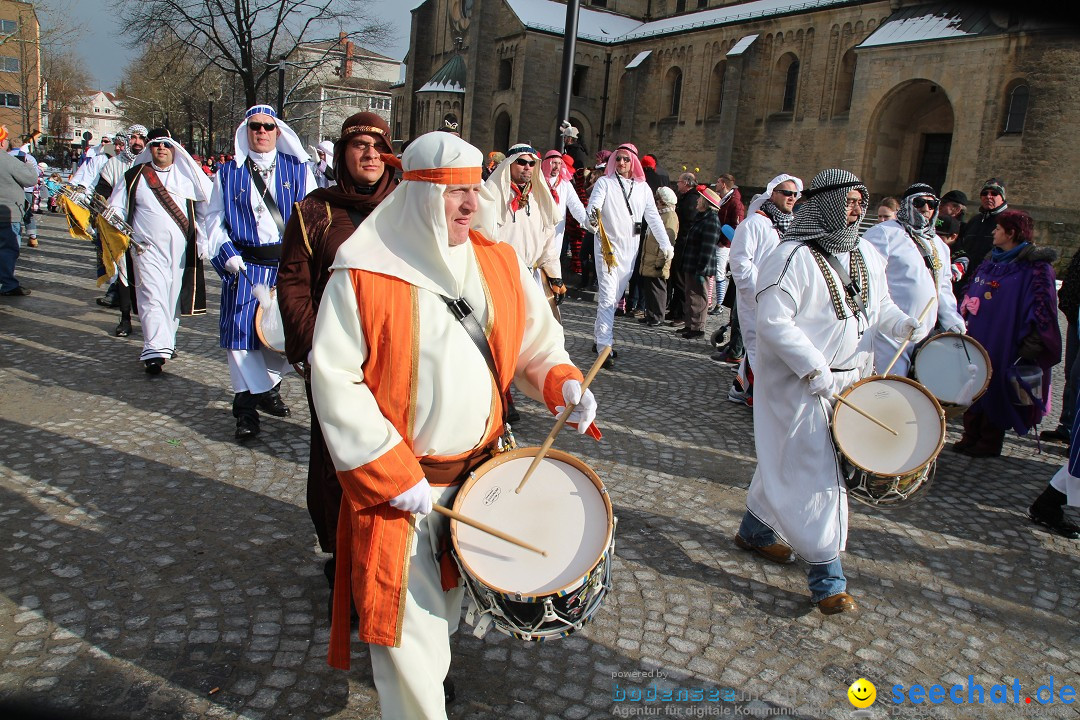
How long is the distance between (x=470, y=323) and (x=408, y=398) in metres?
0.31

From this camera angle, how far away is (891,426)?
3855 mm

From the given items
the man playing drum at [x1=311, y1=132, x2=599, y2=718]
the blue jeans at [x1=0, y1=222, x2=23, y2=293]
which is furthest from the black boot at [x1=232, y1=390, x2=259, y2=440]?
the blue jeans at [x1=0, y1=222, x2=23, y2=293]

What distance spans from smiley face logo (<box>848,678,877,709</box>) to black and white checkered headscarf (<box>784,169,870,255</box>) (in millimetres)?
2032

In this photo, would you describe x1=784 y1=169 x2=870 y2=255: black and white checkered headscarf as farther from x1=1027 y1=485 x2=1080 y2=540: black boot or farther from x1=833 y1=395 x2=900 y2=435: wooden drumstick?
x1=1027 y1=485 x2=1080 y2=540: black boot

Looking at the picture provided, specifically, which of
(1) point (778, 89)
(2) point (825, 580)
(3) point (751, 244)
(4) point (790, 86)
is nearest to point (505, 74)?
(1) point (778, 89)

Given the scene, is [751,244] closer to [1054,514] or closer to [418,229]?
[1054,514]

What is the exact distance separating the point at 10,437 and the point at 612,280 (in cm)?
586

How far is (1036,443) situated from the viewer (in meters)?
7.37

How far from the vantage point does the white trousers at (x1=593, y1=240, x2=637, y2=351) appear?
8.84 m

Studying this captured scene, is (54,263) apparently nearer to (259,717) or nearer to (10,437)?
(10,437)

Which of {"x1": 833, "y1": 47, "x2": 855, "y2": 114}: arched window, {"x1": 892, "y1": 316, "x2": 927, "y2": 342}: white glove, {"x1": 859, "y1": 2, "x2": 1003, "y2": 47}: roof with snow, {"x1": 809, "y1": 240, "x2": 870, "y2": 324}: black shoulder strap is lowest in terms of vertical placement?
{"x1": 892, "y1": 316, "x2": 927, "y2": 342}: white glove

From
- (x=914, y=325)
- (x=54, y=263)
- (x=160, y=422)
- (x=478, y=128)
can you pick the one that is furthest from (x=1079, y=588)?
(x=478, y=128)

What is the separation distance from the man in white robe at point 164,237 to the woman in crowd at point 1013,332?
7118 millimetres

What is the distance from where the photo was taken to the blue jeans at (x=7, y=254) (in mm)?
10570
